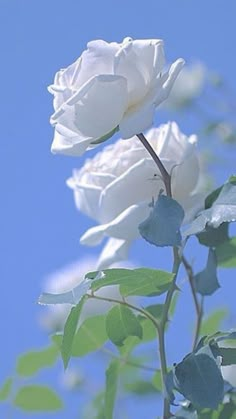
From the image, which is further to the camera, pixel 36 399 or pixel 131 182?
pixel 36 399

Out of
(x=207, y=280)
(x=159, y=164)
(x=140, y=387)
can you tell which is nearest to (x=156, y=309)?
(x=207, y=280)

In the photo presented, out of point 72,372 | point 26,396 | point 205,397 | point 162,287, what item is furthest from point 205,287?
point 72,372

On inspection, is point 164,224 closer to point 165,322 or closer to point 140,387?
point 165,322

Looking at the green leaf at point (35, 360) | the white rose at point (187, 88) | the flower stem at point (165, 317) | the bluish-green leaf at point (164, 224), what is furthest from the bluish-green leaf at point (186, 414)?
the white rose at point (187, 88)

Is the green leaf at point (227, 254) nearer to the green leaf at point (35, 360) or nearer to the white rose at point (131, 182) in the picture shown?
the white rose at point (131, 182)

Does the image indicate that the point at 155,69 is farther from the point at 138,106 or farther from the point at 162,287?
the point at 162,287

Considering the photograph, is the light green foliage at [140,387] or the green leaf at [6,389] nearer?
the green leaf at [6,389]

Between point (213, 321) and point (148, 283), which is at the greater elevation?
point (148, 283)
